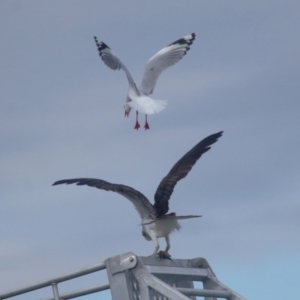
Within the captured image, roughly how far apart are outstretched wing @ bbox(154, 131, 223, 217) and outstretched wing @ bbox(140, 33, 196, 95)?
24.8 feet

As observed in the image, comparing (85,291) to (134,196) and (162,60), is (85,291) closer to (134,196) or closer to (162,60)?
(134,196)

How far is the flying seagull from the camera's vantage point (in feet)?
26.9

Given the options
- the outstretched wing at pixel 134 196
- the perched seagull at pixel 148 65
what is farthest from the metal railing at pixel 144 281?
the perched seagull at pixel 148 65

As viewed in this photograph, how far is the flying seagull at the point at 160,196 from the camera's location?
26.9ft

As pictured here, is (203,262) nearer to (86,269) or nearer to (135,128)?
(86,269)

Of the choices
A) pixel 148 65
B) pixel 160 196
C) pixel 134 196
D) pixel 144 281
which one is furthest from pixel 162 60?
pixel 144 281

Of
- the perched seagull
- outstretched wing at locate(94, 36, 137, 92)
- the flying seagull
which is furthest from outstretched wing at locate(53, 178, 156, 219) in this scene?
outstretched wing at locate(94, 36, 137, 92)

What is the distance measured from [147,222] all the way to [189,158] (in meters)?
1.17

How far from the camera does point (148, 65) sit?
58.5 ft

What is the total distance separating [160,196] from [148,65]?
9308 millimetres

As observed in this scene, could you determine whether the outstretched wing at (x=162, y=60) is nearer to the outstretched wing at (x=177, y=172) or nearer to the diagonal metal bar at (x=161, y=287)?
the outstretched wing at (x=177, y=172)

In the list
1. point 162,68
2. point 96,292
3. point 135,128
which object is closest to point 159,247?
point 96,292

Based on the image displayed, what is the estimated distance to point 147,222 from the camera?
329 inches

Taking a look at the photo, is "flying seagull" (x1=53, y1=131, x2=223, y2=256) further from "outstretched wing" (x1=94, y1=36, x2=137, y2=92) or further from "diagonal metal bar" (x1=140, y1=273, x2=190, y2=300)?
"outstretched wing" (x1=94, y1=36, x2=137, y2=92)
